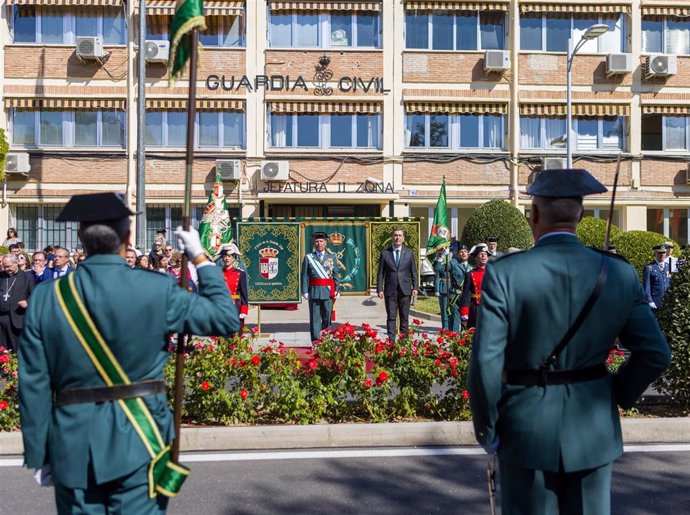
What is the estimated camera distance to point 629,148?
27.2m

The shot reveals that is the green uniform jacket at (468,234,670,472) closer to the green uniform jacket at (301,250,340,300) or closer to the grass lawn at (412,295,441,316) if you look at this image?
the green uniform jacket at (301,250,340,300)

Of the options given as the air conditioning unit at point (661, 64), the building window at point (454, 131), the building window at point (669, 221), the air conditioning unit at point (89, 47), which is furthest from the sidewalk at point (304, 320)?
the air conditioning unit at point (661, 64)

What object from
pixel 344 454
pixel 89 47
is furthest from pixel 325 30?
pixel 344 454

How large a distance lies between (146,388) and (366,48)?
24285 millimetres

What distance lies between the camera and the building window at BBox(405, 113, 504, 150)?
26.6 metres

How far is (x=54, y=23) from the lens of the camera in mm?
25672

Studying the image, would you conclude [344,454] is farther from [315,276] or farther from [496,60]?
[496,60]

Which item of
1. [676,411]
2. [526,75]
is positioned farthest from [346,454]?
[526,75]

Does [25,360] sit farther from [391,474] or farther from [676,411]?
[676,411]

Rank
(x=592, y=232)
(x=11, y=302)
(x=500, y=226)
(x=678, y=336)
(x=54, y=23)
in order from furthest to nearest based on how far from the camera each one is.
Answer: (x=54, y=23), (x=592, y=232), (x=500, y=226), (x=11, y=302), (x=678, y=336)

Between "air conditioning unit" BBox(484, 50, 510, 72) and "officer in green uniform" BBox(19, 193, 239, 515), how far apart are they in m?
24.2

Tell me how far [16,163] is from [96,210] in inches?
919

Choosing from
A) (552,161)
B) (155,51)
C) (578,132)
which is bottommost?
(552,161)

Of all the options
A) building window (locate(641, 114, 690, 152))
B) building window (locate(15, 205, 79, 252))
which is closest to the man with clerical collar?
building window (locate(15, 205, 79, 252))
